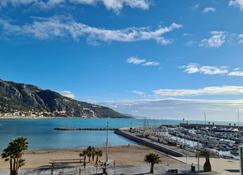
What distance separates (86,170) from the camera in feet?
185

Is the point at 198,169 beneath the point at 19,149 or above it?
beneath

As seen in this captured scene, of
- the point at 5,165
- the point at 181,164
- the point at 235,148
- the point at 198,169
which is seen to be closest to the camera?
the point at 198,169

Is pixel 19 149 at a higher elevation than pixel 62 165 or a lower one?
higher

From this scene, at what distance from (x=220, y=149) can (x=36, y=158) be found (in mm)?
63903

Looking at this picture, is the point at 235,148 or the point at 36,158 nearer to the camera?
the point at 36,158

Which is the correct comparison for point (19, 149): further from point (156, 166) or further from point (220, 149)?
point (220, 149)

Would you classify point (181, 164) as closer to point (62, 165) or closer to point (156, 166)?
point (156, 166)

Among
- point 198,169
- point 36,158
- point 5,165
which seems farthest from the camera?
point 36,158

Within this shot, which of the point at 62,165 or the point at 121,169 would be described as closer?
the point at 121,169

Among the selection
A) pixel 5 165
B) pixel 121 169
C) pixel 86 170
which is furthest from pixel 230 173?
pixel 5 165

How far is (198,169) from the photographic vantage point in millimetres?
57312

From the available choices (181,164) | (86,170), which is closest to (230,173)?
(181,164)

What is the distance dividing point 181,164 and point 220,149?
178 feet

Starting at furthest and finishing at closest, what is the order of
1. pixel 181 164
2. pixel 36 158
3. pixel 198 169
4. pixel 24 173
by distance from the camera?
pixel 36 158 → pixel 181 164 → pixel 198 169 → pixel 24 173
